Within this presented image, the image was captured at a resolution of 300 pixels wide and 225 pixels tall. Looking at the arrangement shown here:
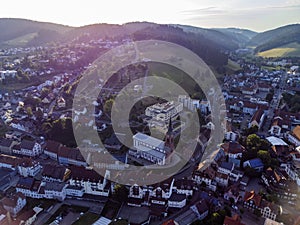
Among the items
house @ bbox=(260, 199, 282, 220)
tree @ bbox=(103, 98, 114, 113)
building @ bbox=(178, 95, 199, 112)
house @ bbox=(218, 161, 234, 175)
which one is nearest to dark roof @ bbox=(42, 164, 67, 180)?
tree @ bbox=(103, 98, 114, 113)

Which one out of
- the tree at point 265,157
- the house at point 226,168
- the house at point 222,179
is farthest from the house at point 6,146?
→ the tree at point 265,157

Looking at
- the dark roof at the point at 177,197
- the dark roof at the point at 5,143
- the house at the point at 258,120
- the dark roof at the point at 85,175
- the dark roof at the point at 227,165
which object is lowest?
the dark roof at the point at 177,197

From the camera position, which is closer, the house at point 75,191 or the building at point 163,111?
the house at point 75,191

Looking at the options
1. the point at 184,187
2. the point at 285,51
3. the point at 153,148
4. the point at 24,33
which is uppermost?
the point at 24,33

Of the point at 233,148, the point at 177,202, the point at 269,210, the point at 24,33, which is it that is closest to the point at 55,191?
the point at 177,202

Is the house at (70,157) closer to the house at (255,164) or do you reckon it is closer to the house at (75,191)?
the house at (75,191)

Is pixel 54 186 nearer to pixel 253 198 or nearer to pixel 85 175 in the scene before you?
pixel 85 175
